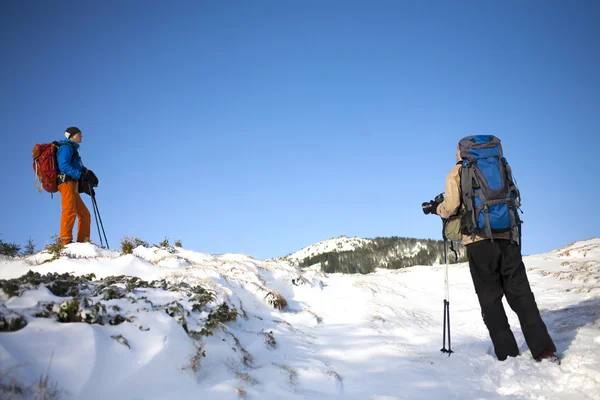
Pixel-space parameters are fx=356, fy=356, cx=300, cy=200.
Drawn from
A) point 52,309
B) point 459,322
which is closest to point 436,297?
point 459,322

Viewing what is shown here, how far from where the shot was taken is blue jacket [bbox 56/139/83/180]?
351 inches

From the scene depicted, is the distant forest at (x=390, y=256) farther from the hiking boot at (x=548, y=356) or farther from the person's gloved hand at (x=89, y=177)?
the hiking boot at (x=548, y=356)

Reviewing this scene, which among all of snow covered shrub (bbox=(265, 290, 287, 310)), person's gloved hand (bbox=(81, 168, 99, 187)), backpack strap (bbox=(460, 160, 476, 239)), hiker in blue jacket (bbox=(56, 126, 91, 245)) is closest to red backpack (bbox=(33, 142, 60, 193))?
hiker in blue jacket (bbox=(56, 126, 91, 245))

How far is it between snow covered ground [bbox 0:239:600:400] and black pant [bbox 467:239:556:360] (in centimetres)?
30

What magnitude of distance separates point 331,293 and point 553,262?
38.7 ft

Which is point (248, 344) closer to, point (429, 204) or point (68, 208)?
point (429, 204)

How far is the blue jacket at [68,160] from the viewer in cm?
892

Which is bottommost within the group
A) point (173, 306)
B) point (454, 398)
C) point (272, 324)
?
point (454, 398)

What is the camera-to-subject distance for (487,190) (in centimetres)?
551

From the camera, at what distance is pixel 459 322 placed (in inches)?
314

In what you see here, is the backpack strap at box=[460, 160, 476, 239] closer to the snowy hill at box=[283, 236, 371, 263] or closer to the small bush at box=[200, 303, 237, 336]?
the small bush at box=[200, 303, 237, 336]

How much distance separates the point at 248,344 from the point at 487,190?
4.29m

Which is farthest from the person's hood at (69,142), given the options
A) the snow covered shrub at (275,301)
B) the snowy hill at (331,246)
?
the snowy hill at (331,246)

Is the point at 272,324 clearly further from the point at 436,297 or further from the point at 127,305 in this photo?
the point at 436,297
